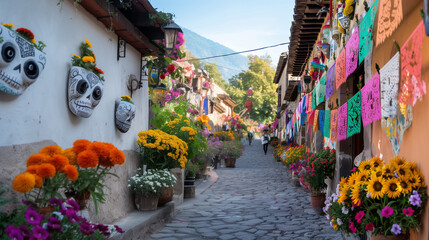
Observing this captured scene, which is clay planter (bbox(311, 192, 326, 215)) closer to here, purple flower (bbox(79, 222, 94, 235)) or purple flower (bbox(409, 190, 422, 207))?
purple flower (bbox(409, 190, 422, 207))

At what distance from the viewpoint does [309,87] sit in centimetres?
1298

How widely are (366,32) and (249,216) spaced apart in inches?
176

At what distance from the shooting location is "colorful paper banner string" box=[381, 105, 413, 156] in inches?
141

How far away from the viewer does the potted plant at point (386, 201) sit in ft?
10.7

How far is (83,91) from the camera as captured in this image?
4.89 m

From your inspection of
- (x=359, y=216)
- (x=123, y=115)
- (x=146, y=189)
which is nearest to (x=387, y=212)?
(x=359, y=216)

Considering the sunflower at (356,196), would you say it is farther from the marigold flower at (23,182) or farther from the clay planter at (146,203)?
the clay planter at (146,203)

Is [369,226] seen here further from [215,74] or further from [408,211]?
[215,74]

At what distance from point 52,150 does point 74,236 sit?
93 cm

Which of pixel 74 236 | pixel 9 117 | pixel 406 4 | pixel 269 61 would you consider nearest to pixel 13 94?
pixel 9 117

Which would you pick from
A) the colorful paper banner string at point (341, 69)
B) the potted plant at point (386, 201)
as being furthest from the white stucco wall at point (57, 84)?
the colorful paper banner string at point (341, 69)

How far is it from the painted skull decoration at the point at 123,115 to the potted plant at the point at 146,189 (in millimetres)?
989

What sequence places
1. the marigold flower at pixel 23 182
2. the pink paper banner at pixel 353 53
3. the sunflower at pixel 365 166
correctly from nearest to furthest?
the marigold flower at pixel 23 182 → the sunflower at pixel 365 166 → the pink paper banner at pixel 353 53

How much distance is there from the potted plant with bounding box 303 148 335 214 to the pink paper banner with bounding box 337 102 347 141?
180 cm
